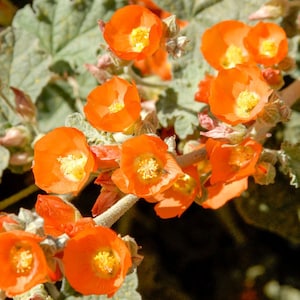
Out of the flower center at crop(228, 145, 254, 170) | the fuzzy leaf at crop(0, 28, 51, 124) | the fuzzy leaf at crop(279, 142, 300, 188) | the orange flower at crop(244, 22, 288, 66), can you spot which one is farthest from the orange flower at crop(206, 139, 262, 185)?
the fuzzy leaf at crop(0, 28, 51, 124)

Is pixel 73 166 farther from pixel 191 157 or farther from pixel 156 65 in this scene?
pixel 156 65

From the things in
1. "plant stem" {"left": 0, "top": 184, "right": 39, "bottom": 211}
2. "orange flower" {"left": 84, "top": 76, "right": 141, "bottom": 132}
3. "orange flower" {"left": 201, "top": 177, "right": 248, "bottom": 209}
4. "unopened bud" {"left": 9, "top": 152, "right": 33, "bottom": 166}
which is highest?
"orange flower" {"left": 84, "top": 76, "right": 141, "bottom": 132}

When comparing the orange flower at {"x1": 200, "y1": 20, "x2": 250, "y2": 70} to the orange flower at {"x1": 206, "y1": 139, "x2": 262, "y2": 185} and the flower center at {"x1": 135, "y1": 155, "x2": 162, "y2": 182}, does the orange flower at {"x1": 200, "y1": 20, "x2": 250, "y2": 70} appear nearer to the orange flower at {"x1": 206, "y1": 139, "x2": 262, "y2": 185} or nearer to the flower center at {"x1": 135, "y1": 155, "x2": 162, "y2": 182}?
the orange flower at {"x1": 206, "y1": 139, "x2": 262, "y2": 185}

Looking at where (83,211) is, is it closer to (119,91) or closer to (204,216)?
(204,216)

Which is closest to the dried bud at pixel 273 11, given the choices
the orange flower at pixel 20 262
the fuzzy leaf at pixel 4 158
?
the fuzzy leaf at pixel 4 158

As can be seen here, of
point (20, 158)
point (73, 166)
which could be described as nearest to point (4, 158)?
point (20, 158)

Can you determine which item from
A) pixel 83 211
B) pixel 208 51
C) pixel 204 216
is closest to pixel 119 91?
pixel 208 51

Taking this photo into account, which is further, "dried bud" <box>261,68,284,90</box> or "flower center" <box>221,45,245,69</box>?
"flower center" <box>221,45,245,69</box>
